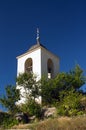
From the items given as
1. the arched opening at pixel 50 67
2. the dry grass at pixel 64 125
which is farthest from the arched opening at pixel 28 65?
the dry grass at pixel 64 125

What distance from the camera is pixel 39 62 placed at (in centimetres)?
2856

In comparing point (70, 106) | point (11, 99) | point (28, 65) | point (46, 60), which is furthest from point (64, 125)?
point (28, 65)

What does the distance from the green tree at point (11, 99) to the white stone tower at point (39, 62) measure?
11.9 feet

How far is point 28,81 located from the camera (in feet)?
81.6

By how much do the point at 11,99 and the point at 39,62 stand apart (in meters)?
6.29

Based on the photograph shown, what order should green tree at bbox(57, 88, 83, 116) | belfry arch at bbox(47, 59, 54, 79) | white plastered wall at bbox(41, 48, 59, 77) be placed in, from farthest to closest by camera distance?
belfry arch at bbox(47, 59, 54, 79), white plastered wall at bbox(41, 48, 59, 77), green tree at bbox(57, 88, 83, 116)

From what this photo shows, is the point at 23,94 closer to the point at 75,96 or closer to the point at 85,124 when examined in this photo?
the point at 75,96

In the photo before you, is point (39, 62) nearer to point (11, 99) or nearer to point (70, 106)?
point (11, 99)

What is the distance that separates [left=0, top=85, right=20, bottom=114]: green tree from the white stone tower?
362 centimetres

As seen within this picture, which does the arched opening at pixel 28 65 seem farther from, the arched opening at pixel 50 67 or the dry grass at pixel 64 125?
the dry grass at pixel 64 125

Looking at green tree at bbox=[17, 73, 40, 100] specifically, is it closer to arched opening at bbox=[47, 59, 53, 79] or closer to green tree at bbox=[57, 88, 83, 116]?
green tree at bbox=[57, 88, 83, 116]

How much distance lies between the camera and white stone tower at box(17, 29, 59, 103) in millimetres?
28500

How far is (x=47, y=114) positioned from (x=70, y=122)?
914 cm

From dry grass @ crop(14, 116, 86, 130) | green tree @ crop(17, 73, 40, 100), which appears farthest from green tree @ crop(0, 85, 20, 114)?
dry grass @ crop(14, 116, 86, 130)
